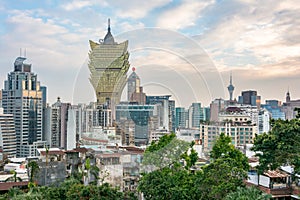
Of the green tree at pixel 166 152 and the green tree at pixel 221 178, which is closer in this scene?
the green tree at pixel 221 178

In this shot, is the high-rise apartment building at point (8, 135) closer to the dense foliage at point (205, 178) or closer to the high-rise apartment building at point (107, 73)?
the high-rise apartment building at point (107, 73)

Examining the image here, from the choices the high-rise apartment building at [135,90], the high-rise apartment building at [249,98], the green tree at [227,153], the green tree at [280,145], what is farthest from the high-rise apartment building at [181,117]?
the high-rise apartment building at [249,98]

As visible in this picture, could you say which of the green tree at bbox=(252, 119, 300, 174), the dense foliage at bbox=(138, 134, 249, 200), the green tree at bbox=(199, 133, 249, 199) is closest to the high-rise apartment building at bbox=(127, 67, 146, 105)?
the dense foliage at bbox=(138, 134, 249, 200)

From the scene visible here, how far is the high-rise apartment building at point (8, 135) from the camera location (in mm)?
19562

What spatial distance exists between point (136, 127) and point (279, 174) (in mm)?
5035

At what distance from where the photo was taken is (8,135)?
65.4ft

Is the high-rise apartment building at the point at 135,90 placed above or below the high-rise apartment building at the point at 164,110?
above

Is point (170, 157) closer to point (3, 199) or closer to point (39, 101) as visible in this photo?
point (3, 199)

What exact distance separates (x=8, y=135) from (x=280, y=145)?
60.4ft

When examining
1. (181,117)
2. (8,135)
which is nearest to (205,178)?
(181,117)

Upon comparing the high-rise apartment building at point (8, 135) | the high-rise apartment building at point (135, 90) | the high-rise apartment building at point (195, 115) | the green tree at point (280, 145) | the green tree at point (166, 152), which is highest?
the high-rise apartment building at point (135, 90)

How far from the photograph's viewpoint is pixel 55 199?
4.57 m

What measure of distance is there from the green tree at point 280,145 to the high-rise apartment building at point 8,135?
17558 mm

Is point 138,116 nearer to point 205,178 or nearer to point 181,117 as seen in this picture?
point 181,117
